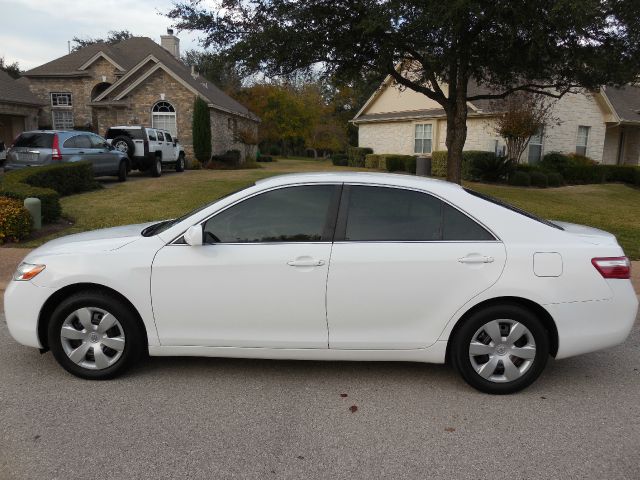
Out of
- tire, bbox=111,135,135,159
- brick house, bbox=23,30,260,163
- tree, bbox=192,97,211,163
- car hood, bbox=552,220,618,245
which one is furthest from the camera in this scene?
brick house, bbox=23,30,260,163

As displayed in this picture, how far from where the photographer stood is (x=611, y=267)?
13.2ft

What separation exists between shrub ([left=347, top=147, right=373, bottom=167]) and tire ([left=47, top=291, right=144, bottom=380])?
2913 centimetres

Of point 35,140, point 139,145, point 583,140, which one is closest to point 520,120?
point 583,140

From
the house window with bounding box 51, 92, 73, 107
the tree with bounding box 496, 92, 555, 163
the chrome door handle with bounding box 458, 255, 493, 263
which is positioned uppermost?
the house window with bounding box 51, 92, 73, 107

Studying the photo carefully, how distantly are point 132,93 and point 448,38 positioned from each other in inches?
794

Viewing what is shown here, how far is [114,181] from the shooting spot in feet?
62.3

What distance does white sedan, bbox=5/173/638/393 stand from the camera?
3.91 m

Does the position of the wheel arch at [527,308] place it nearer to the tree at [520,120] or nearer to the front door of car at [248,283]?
the front door of car at [248,283]

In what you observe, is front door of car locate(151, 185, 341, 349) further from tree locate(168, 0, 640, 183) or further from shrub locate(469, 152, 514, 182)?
shrub locate(469, 152, 514, 182)

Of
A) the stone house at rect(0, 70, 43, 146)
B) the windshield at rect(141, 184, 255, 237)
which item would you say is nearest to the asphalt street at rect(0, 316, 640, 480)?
the windshield at rect(141, 184, 255, 237)

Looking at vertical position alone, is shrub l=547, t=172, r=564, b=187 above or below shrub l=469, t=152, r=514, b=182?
below

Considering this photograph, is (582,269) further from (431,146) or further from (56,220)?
(431,146)

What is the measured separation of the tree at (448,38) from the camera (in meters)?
10.1

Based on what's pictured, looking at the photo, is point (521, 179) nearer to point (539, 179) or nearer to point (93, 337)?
point (539, 179)
